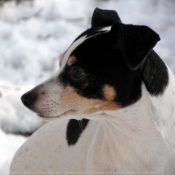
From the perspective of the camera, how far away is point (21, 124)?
3719 millimetres

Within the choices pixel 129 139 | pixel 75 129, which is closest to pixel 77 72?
pixel 129 139

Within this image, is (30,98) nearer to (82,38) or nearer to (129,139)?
(82,38)

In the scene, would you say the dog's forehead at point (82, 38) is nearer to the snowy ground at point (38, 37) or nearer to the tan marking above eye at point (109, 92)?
the tan marking above eye at point (109, 92)

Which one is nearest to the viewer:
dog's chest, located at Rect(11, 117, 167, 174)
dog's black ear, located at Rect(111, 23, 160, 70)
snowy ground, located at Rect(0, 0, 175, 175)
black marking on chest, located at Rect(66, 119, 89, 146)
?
dog's black ear, located at Rect(111, 23, 160, 70)

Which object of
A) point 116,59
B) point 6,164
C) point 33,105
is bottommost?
point 6,164

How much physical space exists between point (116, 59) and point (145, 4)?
287 cm

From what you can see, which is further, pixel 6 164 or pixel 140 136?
pixel 6 164

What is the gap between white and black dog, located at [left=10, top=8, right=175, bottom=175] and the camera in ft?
7.11

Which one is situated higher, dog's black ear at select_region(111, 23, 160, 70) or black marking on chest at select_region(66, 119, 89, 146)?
dog's black ear at select_region(111, 23, 160, 70)

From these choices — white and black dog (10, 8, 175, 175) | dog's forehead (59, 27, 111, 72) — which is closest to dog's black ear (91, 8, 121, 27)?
white and black dog (10, 8, 175, 175)

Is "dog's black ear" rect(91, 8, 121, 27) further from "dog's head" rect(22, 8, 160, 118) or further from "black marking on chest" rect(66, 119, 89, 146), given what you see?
"black marking on chest" rect(66, 119, 89, 146)

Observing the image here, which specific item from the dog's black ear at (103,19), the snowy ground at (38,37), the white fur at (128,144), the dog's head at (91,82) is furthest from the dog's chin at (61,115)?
the snowy ground at (38,37)

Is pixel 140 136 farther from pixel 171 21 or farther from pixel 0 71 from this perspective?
pixel 171 21

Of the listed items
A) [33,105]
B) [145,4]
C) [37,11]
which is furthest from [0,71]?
[33,105]
